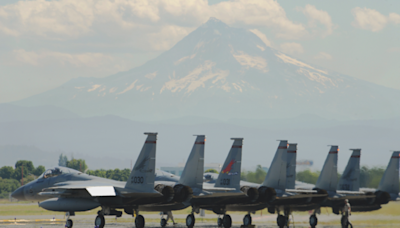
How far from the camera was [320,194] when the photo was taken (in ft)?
101

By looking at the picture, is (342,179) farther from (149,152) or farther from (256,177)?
(149,152)

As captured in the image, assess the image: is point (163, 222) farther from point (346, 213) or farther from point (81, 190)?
point (346, 213)

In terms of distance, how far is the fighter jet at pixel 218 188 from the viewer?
28000mm

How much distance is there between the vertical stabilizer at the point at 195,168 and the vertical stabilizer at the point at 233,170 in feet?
5.98

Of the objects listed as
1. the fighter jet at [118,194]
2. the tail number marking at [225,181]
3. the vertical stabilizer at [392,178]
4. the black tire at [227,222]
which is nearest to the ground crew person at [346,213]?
the black tire at [227,222]

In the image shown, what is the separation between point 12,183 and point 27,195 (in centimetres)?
5400

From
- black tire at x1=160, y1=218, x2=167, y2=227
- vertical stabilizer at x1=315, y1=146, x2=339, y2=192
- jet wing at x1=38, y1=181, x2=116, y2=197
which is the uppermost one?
vertical stabilizer at x1=315, y1=146, x2=339, y2=192

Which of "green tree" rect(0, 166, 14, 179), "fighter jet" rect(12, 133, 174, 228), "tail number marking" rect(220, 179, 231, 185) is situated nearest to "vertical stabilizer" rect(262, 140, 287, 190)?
"tail number marking" rect(220, 179, 231, 185)

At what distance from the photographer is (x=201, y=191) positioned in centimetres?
2778

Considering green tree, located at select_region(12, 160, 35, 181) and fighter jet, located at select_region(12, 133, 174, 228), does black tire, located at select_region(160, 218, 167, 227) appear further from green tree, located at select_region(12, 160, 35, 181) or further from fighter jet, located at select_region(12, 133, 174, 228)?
green tree, located at select_region(12, 160, 35, 181)

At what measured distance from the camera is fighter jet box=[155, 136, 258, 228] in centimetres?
2800

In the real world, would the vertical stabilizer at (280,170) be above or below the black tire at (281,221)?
above

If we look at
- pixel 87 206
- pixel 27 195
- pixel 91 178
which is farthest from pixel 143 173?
pixel 27 195

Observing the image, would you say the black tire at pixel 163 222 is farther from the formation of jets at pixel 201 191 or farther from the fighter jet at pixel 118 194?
the fighter jet at pixel 118 194
